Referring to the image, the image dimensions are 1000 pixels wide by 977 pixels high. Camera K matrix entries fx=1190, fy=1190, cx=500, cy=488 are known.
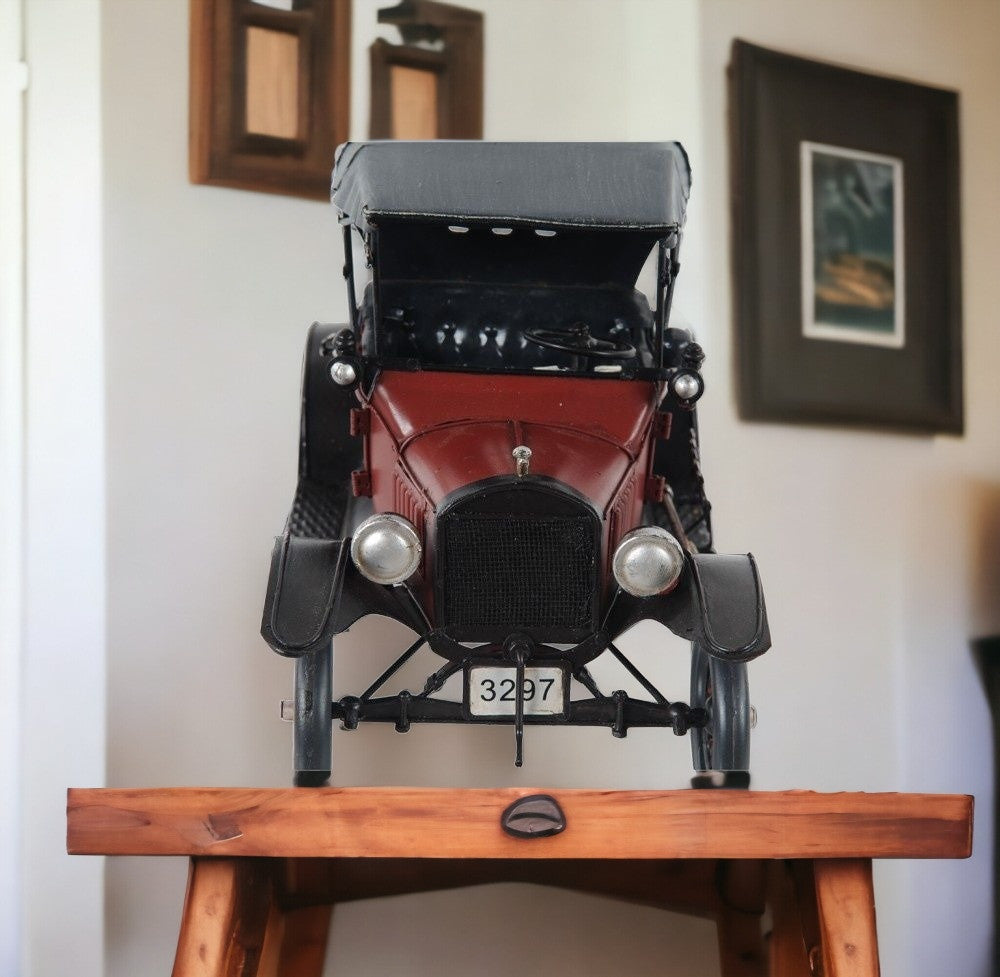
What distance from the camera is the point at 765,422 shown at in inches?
117

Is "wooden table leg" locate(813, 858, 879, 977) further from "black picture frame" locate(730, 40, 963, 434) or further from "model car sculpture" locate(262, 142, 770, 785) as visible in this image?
"black picture frame" locate(730, 40, 963, 434)

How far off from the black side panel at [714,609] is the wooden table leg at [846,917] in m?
0.34

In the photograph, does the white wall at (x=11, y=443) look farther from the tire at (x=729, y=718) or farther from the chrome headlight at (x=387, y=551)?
the tire at (x=729, y=718)

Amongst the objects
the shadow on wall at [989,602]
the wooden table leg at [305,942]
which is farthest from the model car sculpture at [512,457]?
the shadow on wall at [989,602]

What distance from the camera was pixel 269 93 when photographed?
2715 mm

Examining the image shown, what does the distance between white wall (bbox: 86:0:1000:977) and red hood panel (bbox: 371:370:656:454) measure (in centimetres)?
72

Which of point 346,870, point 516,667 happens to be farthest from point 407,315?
point 346,870

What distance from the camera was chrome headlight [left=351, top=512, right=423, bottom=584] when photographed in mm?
1719

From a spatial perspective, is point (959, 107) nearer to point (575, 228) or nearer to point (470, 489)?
point (575, 228)

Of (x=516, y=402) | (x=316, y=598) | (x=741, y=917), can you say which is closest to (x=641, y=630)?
(x=741, y=917)

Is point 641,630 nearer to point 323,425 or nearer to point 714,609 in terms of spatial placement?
point 323,425

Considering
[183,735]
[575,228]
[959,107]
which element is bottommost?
[183,735]

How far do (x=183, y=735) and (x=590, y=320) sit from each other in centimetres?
121

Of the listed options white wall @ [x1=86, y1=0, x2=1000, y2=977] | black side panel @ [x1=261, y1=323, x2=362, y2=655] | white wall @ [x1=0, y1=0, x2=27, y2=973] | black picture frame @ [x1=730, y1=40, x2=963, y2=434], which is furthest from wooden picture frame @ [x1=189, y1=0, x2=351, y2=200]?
black picture frame @ [x1=730, y1=40, x2=963, y2=434]
